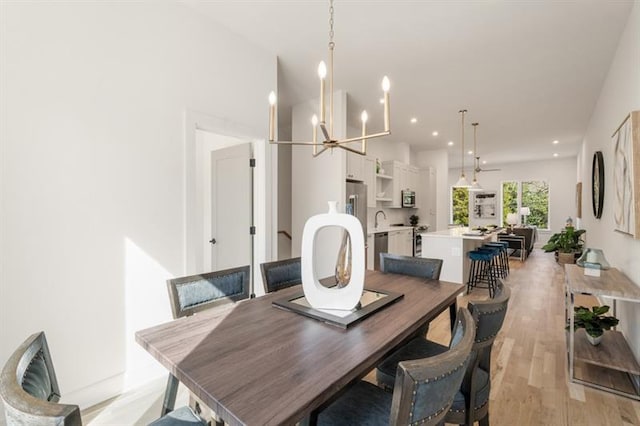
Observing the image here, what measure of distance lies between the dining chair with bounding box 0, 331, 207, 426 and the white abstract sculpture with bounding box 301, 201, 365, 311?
2.35ft

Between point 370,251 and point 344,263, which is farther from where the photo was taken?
point 370,251

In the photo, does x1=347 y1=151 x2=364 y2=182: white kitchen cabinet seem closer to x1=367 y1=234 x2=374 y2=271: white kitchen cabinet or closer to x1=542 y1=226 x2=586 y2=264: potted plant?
x1=367 y1=234 x2=374 y2=271: white kitchen cabinet

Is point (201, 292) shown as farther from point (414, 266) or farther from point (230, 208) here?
point (230, 208)

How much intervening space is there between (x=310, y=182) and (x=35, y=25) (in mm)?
3179

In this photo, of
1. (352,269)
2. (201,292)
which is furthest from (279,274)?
(352,269)

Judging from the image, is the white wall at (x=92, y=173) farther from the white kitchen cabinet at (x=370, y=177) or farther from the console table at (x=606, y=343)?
the white kitchen cabinet at (x=370, y=177)

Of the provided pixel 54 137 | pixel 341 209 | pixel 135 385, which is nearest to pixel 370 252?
pixel 341 209

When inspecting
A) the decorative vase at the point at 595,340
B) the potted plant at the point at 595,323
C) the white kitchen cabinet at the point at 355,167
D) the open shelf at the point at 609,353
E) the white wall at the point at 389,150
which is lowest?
the open shelf at the point at 609,353

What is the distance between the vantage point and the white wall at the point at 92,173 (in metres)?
1.79

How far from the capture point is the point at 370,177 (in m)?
5.87

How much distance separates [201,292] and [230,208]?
2045mm

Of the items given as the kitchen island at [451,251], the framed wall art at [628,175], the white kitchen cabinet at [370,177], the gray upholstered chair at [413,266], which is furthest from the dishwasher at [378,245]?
the framed wall art at [628,175]

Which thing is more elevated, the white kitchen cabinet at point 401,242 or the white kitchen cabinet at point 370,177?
the white kitchen cabinet at point 370,177

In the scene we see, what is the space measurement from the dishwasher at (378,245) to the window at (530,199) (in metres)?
7.22
